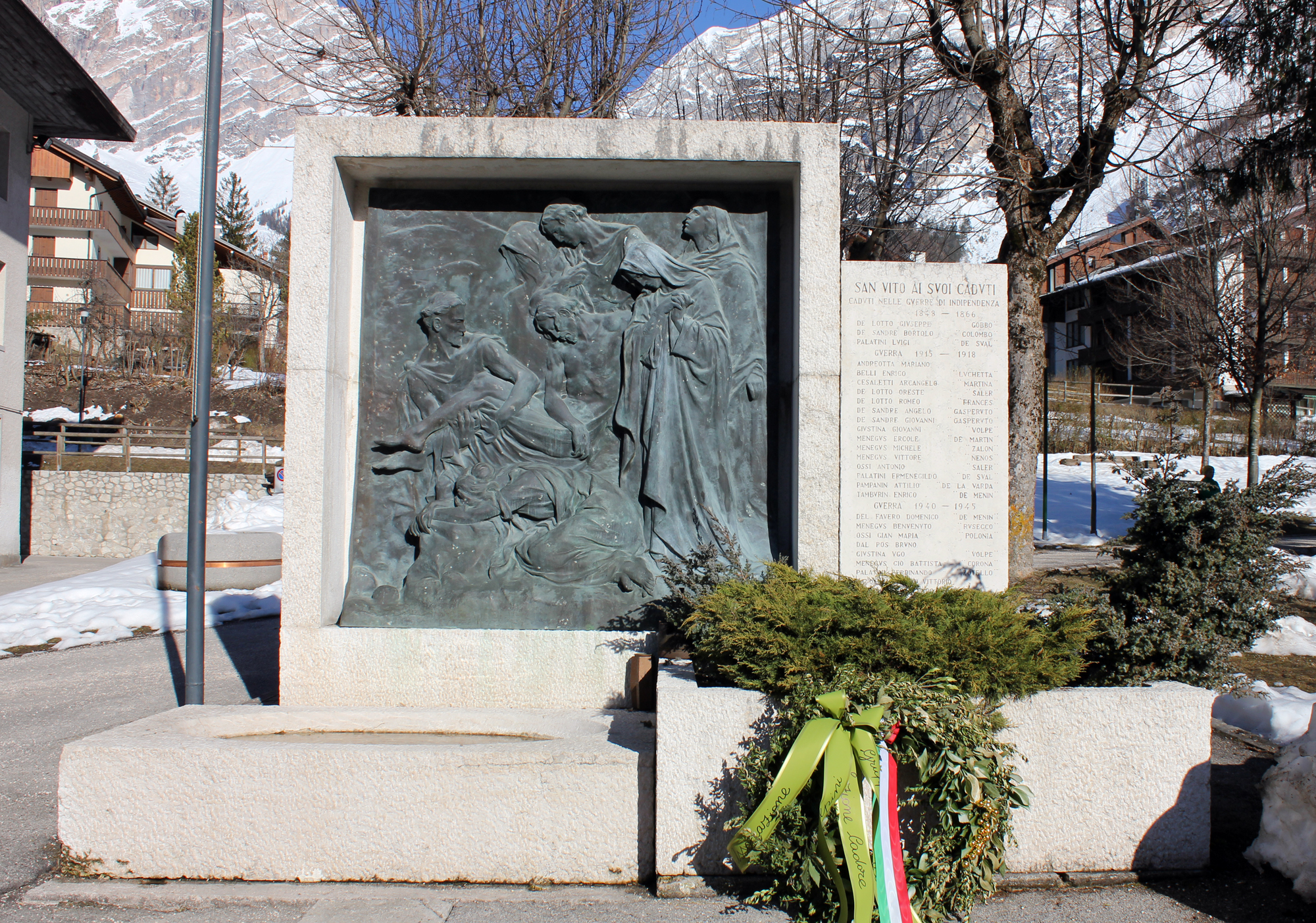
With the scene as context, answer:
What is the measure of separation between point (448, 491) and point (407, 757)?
178 cm

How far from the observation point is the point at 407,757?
320 cm

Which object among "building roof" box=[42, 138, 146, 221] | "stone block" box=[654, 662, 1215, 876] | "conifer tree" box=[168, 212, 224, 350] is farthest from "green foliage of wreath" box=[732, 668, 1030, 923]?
"building roof" box=[42, 138, 146, 221]

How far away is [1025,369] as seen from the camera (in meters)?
10.3

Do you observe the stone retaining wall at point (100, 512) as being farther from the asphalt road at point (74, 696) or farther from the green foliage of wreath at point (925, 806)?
the green foliage of wreath at point (925, 806)

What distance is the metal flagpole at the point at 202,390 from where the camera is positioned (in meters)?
5.22

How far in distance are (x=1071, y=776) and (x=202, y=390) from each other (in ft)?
17.1

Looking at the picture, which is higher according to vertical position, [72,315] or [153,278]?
[153,278]

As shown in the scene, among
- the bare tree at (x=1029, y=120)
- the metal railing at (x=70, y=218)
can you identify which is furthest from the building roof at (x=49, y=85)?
the metal railing at (x=70, y=218)

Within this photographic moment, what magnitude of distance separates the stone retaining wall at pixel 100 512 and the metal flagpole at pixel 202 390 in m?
16.9

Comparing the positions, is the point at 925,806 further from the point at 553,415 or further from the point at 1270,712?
the point at 1270,712

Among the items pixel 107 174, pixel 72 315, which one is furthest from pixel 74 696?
pixel 107 174

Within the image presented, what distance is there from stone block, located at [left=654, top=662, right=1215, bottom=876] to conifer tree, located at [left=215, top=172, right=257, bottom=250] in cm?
5436

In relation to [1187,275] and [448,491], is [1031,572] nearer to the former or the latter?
[448,491]

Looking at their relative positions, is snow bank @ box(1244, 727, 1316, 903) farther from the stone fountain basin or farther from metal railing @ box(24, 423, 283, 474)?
metal railing @ box(24, 423, 283, 474)
